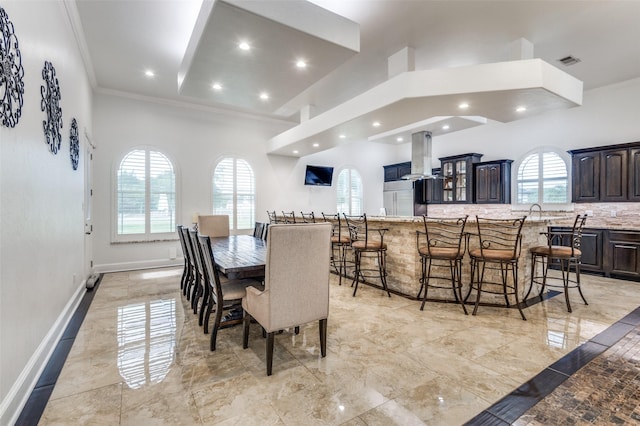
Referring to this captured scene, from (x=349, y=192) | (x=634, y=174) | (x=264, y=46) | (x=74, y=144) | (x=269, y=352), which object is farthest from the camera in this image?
(x=349, y=192)

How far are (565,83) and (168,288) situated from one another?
20.2 feet

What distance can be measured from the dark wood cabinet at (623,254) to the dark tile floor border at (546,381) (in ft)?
8.39

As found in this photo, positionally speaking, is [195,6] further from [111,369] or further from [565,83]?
[565,83]

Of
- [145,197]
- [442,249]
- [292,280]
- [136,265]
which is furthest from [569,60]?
[136,265]

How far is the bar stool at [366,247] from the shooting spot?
413 cm

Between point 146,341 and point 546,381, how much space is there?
129 inches

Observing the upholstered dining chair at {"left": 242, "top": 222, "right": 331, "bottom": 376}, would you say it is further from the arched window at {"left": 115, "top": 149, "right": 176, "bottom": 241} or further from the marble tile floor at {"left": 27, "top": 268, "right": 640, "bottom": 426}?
the arched window at {"left": 115, "top": 149, "right": 176, "bottom": 241}

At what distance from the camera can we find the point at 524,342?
2717mm

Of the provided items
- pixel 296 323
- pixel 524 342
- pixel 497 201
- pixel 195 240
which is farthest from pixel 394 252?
pixel 497 201

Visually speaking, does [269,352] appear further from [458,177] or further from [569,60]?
[458,177]

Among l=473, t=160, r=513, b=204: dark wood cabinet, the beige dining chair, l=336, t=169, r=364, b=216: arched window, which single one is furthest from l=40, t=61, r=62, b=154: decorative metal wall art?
l=473, t=160, r=513, b=204: dark wood cabinet

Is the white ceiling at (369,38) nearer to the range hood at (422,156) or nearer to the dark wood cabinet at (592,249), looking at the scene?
the range hood at (422,156)

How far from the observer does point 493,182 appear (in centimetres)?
669

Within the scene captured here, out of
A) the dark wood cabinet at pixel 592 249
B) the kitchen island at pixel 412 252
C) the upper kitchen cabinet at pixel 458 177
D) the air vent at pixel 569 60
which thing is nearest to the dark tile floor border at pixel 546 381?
the kitchen island at pixel 412 252
